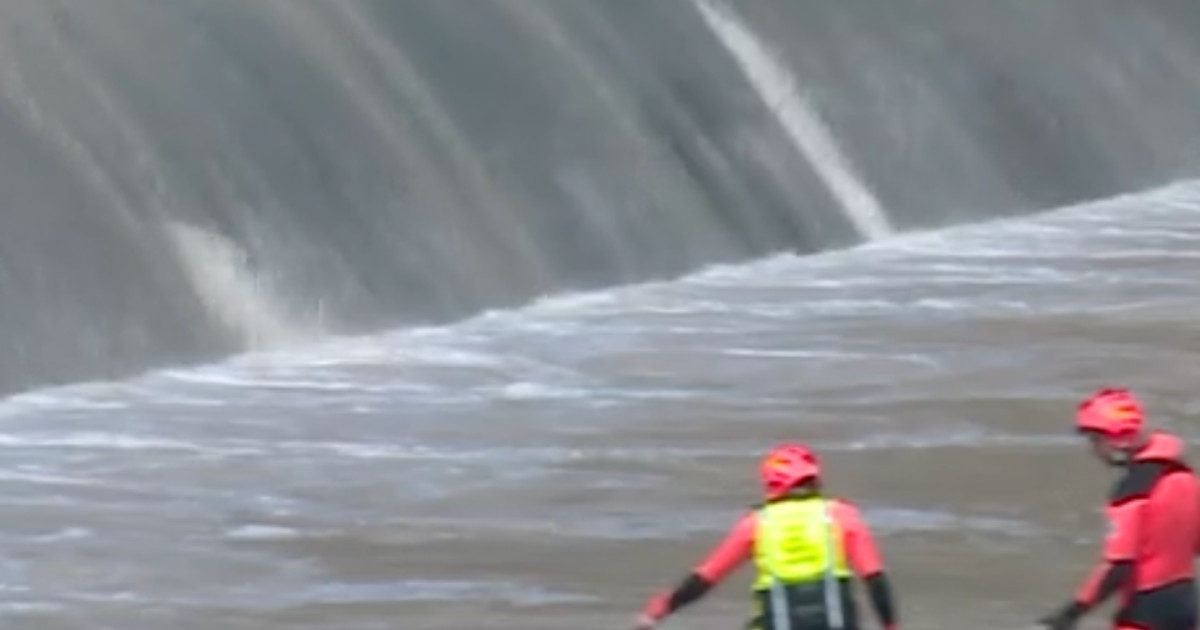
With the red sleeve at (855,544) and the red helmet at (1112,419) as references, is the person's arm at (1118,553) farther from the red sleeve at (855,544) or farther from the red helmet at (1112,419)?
the red sleeve at (855,544)

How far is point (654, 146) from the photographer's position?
21734 millimetres

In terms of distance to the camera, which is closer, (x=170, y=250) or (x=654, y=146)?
(x=170, y=250)

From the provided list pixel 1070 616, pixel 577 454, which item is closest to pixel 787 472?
pixel 1070 616

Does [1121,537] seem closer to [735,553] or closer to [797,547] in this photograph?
[797,547]

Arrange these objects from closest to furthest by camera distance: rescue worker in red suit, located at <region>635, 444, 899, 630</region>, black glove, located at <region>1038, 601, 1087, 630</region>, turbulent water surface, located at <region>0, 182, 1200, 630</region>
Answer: rescue worker in red suit, located at <region>635, 444, 899, 630</region> < black glove, located at <region>1038, 601, 1087, 630</region> < turbulent water surface, located at <region>0, 182, 1200, 630</region>

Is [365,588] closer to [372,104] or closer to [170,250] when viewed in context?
[170,250]

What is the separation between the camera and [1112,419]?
8.28m

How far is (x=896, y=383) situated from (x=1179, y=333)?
2221 millimetres

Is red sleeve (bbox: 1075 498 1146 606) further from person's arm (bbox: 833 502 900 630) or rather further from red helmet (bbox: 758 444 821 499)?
red helmet (bbox: 758 444 821 499)

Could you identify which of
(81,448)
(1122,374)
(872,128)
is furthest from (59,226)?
(872,128)

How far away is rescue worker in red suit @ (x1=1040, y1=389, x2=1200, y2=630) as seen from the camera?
8.28 meters

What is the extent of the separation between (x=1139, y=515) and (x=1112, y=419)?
9.9 inches

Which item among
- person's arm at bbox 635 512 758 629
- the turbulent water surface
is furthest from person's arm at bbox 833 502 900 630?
the turbulent water surface

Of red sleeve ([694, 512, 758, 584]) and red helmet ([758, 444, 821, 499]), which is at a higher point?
red helmet ([758, 444, 821, 499])
